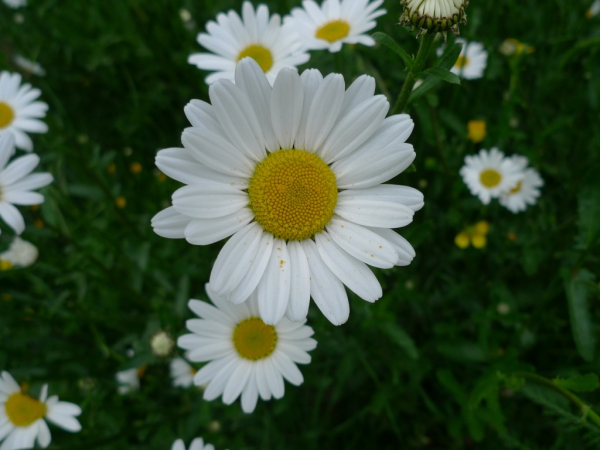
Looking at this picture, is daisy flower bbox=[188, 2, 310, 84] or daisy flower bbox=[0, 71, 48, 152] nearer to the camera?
daisy flower bbox=[188, 2, 310, 84]

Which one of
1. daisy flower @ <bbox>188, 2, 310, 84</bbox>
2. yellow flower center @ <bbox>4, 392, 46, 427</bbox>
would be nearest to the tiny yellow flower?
daisy flower @ <bbox>188, 2, 310, 84</bbox>

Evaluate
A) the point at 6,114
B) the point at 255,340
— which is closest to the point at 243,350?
the point at 255,340

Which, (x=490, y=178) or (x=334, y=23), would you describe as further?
(x=490, y=178)

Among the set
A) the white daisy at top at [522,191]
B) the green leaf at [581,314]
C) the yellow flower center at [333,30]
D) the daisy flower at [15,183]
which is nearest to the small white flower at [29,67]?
the daisy flower at [15,183]

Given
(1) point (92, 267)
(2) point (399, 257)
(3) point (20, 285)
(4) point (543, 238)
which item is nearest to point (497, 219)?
(4) point (543, 238)

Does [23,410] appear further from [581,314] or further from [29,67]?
[29,67]

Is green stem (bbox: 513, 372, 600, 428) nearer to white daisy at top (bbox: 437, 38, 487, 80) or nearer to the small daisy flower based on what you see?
the small daisy flower
